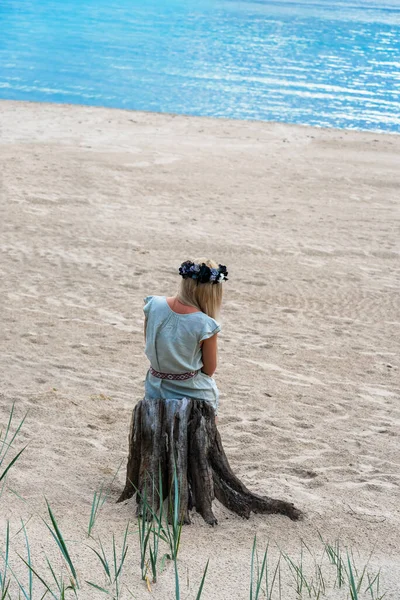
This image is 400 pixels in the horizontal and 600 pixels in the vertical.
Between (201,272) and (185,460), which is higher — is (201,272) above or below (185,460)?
above

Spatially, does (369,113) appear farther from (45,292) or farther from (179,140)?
(45,292)

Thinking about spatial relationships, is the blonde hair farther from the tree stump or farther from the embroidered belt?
the tree stump

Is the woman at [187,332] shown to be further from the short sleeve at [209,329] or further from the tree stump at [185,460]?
the tree stump at [185,460]

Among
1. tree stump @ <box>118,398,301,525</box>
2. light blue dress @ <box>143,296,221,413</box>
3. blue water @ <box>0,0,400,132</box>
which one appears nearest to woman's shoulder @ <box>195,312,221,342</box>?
light blue dress @ <box>143,296,221,413</box>

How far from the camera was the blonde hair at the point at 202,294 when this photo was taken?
153 inches

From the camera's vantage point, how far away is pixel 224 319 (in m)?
7.79

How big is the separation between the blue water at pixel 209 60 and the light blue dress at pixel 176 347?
16133mm

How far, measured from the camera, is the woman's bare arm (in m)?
3.97

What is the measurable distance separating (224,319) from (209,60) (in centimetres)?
2430

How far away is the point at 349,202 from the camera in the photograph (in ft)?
38.9

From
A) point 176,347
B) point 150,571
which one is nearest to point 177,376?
point 176,347

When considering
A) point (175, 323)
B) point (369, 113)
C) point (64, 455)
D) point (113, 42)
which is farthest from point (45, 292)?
point (113, 42)

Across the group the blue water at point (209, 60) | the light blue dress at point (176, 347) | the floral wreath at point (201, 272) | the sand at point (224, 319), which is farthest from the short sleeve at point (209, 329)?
the blue water at point (209, 60)

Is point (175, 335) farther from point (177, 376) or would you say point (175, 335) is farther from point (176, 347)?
point (177, 376)
